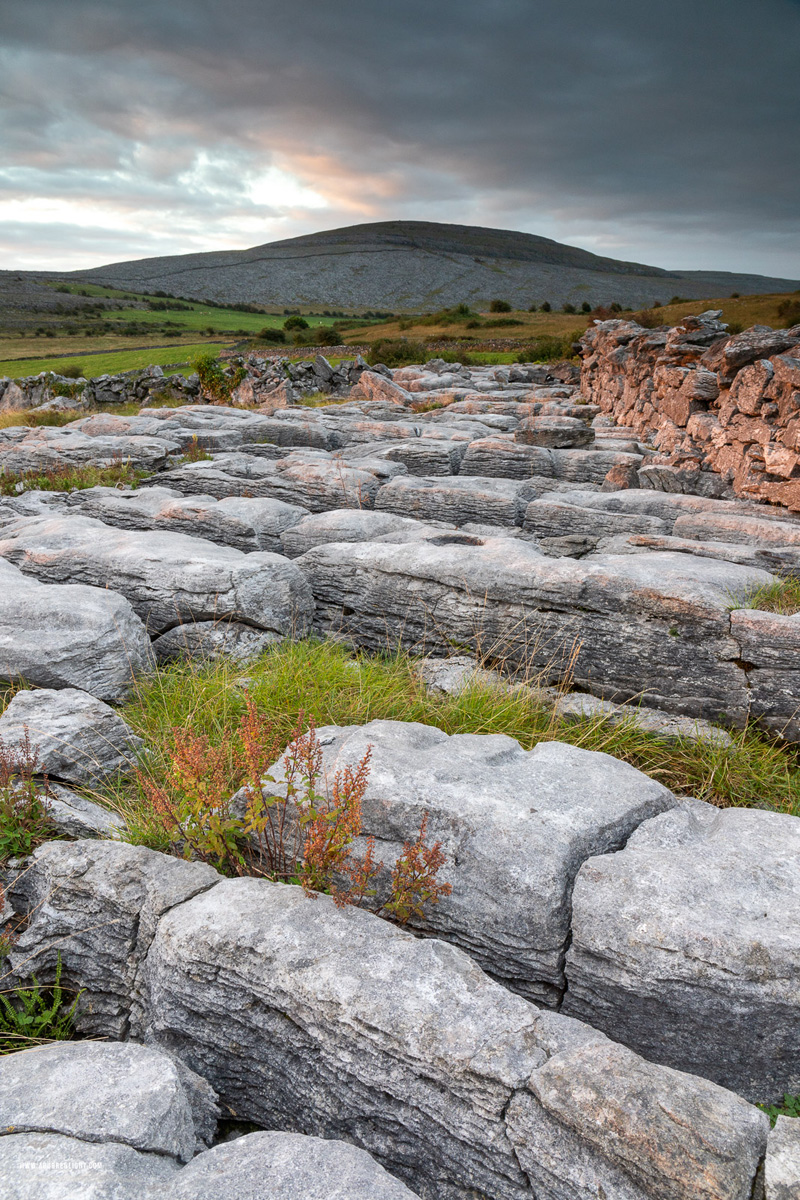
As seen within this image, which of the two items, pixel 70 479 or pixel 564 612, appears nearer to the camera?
pixel 564 612

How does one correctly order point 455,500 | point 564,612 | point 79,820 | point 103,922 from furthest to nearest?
point 455,500
point 564,612
point 79,820
point 103,922

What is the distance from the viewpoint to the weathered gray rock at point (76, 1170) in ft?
7.88

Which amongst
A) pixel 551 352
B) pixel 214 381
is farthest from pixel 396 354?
pixel 214 381

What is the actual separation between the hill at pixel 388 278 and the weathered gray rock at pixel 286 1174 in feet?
376

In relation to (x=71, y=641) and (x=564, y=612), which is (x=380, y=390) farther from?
(x=71, y=641)

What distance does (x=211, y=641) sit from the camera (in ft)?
26.0

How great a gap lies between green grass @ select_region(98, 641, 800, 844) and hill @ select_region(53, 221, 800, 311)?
110 meters

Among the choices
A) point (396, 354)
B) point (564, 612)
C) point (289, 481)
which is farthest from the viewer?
point (396, 354)

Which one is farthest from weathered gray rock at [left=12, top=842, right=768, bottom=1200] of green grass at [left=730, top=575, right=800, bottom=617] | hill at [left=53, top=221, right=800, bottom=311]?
hill at [left=53, top=221, right=800, bottom=311]

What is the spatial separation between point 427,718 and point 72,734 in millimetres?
2970

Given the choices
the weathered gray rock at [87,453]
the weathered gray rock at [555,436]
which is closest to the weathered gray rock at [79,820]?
the weathered gray rock at [87,453]

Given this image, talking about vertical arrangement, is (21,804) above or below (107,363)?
below

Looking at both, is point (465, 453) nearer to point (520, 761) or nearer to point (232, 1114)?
point (520, 761)

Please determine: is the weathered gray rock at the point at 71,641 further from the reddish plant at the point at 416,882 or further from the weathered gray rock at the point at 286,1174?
the weathered gray rock at the point at 286,1174
